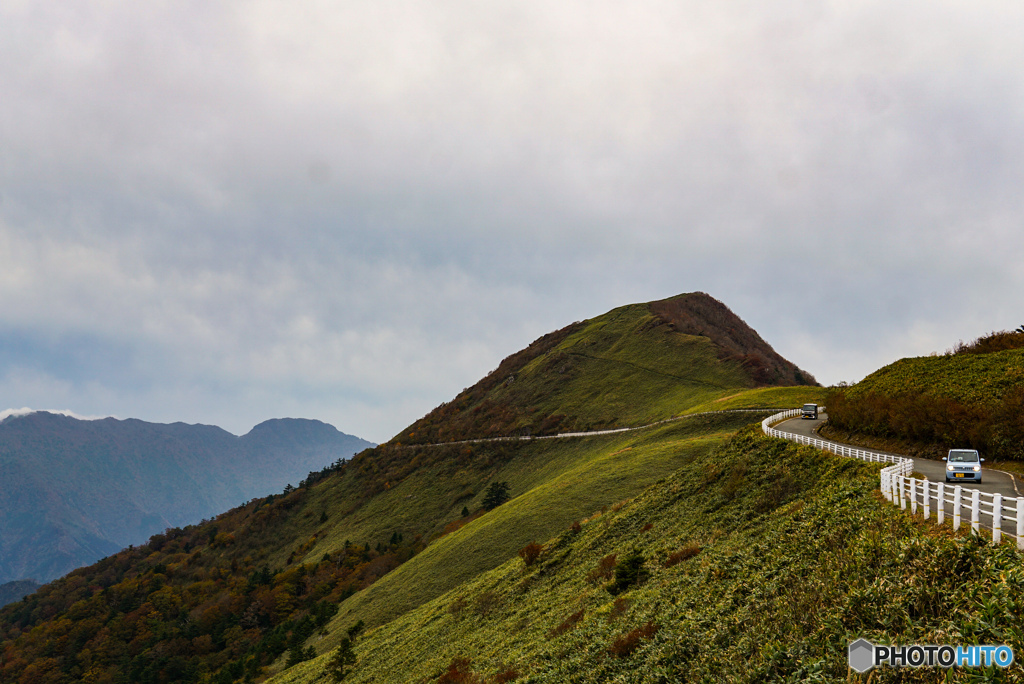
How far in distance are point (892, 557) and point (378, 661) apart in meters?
31.9

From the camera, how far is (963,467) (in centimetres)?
2272

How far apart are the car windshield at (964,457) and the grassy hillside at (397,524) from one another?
2419cm

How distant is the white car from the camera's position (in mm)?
22500

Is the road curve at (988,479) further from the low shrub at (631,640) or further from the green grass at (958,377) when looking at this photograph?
the low shrub at (631,640)

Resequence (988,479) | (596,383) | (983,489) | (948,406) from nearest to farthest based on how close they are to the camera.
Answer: (983,489) → (988,479) → (948,406) → (596,383)

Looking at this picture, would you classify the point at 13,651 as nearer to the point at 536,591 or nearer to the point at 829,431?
the point at 536,591

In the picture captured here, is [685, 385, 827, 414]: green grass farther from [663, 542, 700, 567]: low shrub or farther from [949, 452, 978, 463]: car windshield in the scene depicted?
[663, 542, 700, 567]: low shrub

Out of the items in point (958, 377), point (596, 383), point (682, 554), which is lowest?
point (682, 554)

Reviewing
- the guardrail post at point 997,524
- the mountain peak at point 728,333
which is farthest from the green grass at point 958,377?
the mountain peak at point 728,333

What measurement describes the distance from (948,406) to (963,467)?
9.72 metres

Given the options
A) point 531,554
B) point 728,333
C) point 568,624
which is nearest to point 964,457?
point 568,624

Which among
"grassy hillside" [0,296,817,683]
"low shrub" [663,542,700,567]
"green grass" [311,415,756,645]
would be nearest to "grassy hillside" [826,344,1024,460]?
"green grass" [311,415,756,645]

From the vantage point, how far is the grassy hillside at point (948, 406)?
91.7 feet

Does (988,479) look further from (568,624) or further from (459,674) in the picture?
(459,674)
